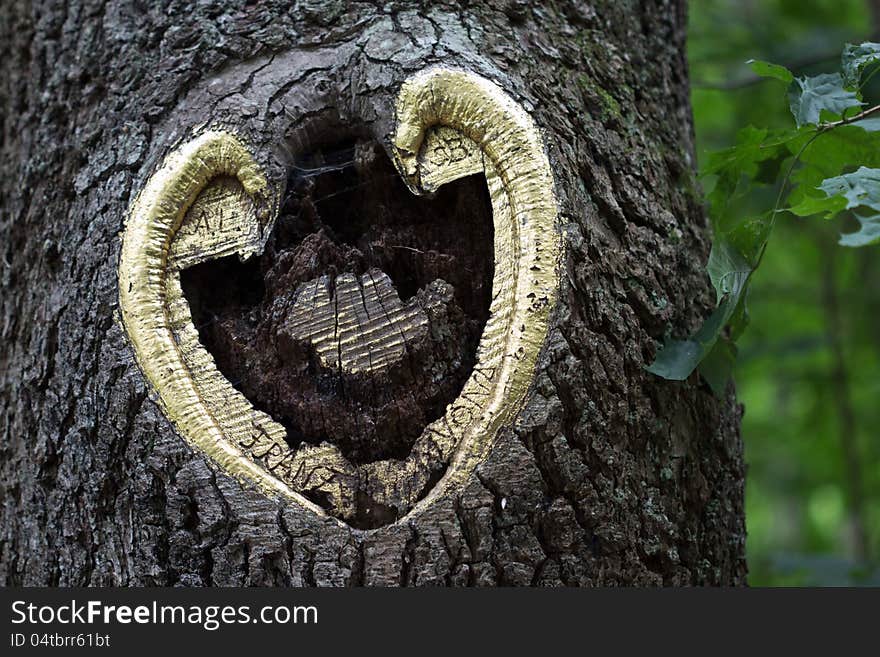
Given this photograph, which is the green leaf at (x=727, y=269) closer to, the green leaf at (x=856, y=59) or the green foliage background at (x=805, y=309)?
the green leaf at (x=856, y=59)

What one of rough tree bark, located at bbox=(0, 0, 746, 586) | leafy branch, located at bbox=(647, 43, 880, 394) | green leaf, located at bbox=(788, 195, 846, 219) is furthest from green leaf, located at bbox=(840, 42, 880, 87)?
rough tree bark, located at bbox=(0, 0, 746, 586)

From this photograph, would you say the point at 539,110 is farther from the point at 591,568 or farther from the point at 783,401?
the point at 783,401

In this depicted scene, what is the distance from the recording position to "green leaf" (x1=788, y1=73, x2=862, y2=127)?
54.6 inches

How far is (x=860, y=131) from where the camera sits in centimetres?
154

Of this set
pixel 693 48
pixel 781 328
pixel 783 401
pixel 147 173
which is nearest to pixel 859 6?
pixel 693 48

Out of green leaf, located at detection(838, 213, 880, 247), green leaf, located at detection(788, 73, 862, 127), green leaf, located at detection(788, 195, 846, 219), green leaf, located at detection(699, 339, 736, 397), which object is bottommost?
green leaf, located at detection(699, 339, 736, 397)

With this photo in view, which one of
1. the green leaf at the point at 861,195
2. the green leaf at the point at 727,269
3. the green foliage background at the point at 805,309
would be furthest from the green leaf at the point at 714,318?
the green foliage background at the point at 805,309

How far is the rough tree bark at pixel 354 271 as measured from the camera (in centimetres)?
140

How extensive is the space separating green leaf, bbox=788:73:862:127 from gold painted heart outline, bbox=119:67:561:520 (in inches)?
18.0

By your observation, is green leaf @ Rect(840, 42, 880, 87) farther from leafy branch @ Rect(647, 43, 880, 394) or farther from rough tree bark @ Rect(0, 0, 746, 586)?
rough tree bark @ Rect(0, 0, 746, 586)

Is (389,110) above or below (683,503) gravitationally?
above

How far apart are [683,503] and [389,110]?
96cm

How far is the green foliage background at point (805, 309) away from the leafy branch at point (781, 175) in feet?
4.08

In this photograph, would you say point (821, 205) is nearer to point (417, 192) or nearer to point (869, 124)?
point (869, 124)
